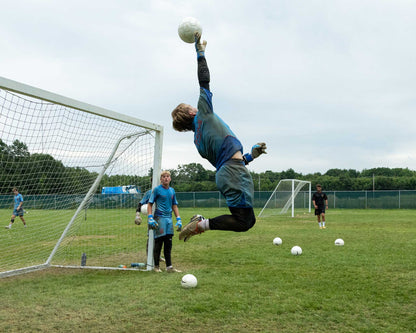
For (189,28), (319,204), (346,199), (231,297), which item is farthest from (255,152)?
(346,199)

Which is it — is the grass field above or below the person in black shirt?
below

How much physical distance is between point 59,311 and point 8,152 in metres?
3.12

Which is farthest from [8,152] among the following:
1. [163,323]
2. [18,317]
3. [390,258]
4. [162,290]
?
[390,258]

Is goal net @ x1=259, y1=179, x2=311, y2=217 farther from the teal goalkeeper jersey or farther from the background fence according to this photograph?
the teal goalkeeper jersey

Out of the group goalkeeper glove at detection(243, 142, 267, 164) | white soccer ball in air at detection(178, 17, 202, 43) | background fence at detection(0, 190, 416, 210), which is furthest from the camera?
background fence at detection(0, 190, 416, 210)

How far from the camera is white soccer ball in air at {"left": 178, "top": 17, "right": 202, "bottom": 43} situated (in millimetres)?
4684

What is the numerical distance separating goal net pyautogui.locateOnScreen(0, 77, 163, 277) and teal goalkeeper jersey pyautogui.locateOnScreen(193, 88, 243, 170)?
10.6ft

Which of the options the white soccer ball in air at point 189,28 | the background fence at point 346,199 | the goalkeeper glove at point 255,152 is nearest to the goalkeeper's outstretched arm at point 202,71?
the white soccer ball in air at point 189,28

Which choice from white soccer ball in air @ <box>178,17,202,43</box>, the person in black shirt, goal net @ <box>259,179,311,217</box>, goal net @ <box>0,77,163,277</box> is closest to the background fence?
goal net @ <box>259,179,311,217</box>

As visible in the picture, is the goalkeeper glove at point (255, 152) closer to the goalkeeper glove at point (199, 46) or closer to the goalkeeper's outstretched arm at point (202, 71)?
the goalkeeper's outstretched arm at point (202, 71)

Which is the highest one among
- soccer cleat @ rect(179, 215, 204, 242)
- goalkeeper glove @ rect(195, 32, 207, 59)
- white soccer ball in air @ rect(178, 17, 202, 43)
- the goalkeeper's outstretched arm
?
white soccer ball in air @ rect(178, 17, 202, 43)

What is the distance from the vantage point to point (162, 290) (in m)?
6.45

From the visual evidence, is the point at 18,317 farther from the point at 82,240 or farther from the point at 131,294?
the point at 82,240

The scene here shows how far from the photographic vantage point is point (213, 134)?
14.2 ft
